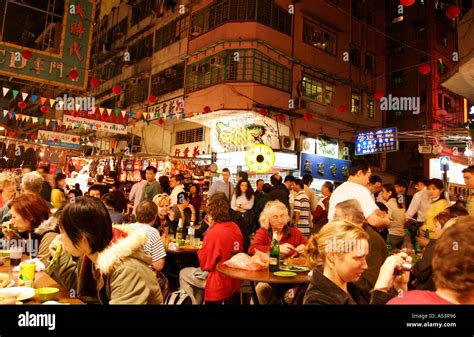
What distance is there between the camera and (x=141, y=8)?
2328 centimetres

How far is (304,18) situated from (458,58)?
1089cm

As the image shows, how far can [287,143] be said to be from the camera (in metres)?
16.4

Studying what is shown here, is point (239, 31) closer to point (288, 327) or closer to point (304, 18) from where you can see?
point (304, 18)

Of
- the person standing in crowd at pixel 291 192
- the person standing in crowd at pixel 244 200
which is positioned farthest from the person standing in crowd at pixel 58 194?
the person standing in crowd at pixel 291 192

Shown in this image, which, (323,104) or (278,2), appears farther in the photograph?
(323,104)

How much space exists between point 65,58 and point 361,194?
9106 mm

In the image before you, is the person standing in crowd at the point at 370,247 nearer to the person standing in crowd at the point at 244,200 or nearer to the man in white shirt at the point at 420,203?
the man in white shirt at the point at 420,203

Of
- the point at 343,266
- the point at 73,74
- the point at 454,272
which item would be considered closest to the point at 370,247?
the point at 343,266

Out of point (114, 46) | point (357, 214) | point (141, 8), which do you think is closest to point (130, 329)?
point (357, 214)

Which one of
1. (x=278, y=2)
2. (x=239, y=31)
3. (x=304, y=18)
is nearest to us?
(x=239, y=31)

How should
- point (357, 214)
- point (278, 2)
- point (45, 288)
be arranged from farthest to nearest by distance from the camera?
point (278, 2) → point (357, 214) → point (45, 288)

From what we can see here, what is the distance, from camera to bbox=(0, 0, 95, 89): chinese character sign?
9398mm

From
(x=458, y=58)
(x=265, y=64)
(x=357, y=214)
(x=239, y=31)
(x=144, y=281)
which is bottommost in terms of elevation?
(x=144, y=281)

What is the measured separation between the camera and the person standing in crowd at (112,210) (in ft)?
19.0
